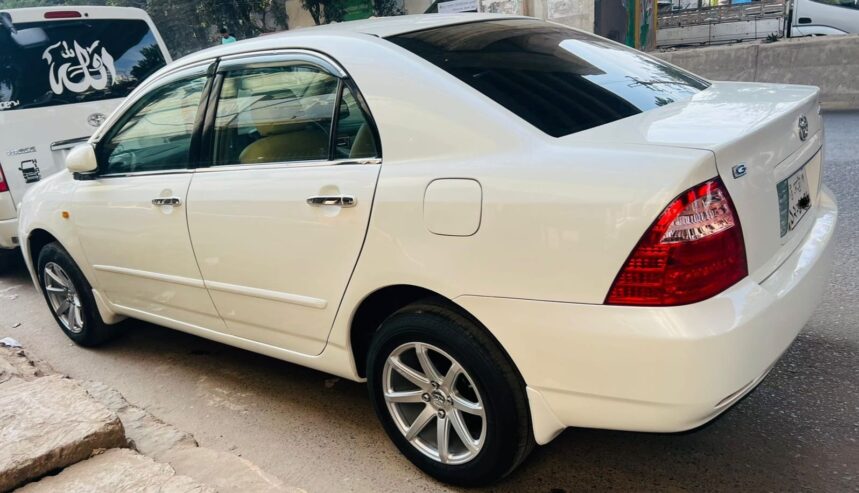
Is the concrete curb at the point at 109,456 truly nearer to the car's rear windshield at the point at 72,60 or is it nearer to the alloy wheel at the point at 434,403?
the alloy wheel at the point at 434,403

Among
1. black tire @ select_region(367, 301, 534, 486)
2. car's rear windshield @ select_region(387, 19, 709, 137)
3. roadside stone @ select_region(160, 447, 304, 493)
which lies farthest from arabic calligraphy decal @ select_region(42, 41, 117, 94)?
black tire @ select_region(367, 301, 534, 486)

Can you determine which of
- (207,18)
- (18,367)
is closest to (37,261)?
(18,367)

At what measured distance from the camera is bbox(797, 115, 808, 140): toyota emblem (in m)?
2.36

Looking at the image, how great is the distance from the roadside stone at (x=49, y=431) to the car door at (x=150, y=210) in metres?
0.66

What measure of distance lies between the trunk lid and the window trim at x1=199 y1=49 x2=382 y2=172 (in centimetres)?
88

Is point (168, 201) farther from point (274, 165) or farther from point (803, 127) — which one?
point (803, 127)

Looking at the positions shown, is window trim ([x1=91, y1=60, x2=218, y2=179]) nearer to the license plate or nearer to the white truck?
the license plate

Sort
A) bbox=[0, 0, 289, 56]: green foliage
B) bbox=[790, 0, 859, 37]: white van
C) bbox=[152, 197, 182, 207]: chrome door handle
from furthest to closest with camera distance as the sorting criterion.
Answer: bbox=[0, 0, 289, 56]: green foliage, bbox=[790, 0, 859, 37]: white van, bbox=[152, 197, 182, 207]: chrome door handle

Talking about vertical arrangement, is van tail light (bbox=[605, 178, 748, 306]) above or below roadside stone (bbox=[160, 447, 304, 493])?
above

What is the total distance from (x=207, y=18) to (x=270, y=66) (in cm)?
1620

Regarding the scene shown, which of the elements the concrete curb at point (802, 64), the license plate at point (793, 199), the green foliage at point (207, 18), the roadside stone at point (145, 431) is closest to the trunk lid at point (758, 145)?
the license plate at point (793, 199)

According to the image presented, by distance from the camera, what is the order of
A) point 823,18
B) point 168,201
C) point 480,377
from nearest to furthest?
point 480,377
point 168,201
point 823,18

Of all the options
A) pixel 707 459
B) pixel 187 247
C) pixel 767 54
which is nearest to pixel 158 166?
pixel 187 247

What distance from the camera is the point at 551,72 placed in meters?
2.56
